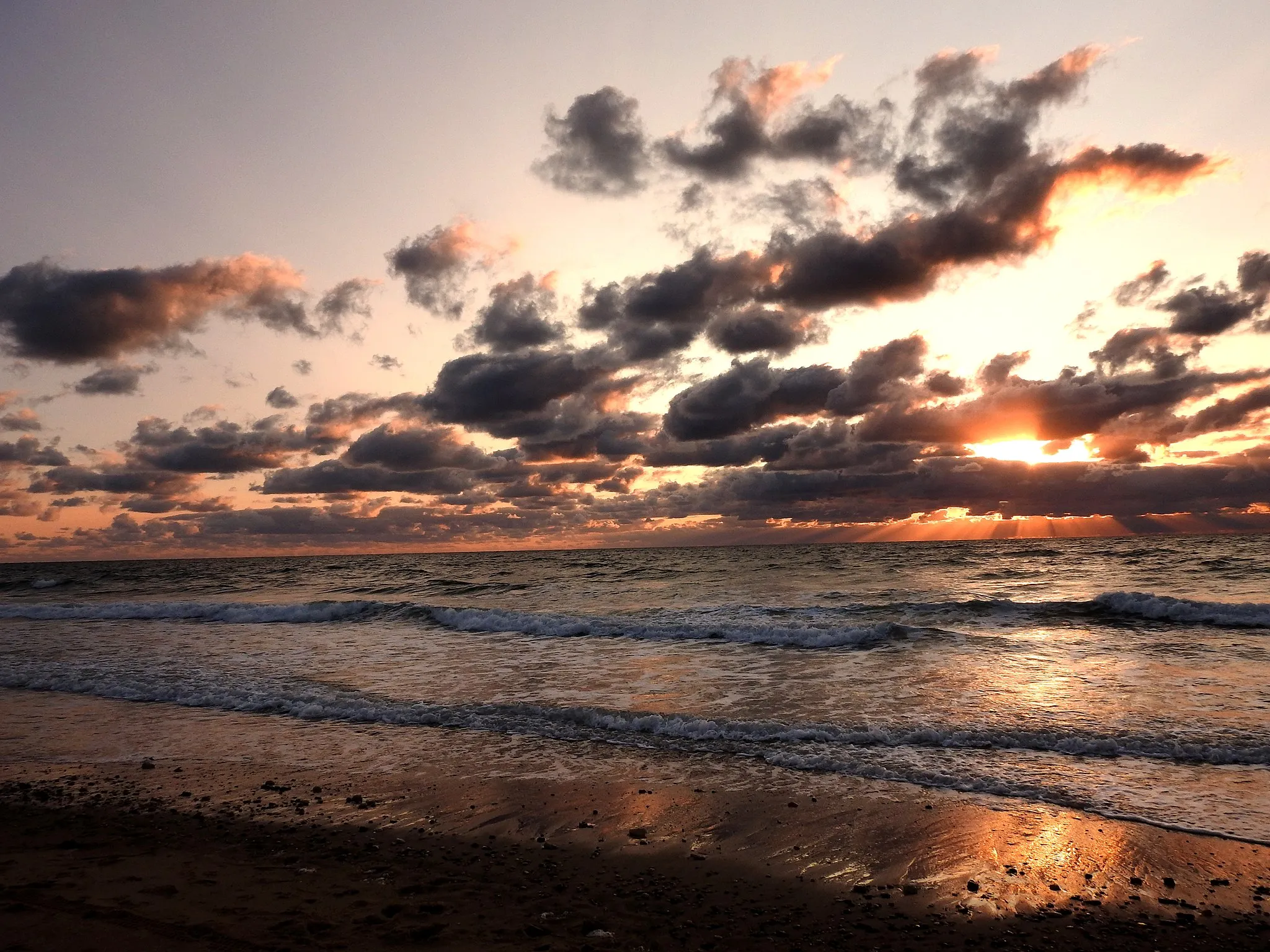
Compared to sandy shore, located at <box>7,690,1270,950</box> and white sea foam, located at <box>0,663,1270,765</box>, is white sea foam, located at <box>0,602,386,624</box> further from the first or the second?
sandy shore, located at <box>7,690,1270,950</box>

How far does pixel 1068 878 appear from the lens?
7629 mm

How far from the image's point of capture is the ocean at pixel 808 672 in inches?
464

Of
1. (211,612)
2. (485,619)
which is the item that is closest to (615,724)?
(485,619)

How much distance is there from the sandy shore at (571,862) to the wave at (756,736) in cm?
63

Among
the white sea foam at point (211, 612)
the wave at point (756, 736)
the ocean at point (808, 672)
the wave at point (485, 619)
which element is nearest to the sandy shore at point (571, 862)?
the wave at point (756, 736)

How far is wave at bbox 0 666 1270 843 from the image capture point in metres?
11.0

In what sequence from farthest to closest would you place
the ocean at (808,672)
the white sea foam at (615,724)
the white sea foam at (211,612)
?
the white sea foam at (211,612) → the white sea foam at (615,724) → the ocean at (808,672)

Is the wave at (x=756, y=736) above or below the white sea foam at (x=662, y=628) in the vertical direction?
above

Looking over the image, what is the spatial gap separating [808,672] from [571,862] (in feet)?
42.9

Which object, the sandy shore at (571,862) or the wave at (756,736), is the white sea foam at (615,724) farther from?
the sandy shore at (571,862)

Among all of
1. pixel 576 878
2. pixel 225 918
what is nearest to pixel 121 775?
pixel 225 918

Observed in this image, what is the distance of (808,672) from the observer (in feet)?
65.5

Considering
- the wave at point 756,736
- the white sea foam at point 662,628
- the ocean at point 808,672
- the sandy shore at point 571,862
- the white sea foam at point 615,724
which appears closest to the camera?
the sandy shore at point 571,862

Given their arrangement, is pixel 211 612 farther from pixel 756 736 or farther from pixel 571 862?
pixel 571 862
